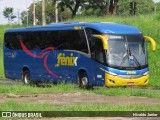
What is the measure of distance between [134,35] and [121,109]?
1143cm

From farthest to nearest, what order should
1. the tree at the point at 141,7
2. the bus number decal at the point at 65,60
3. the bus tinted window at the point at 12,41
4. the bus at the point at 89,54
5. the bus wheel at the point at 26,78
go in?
the tree at the point at 141,7 < the bus tinted window at the point at 12,41 < the bus wheel at the point at 26,78 < the bus number decal at the point at 65,60 < the bus at the point at 89,54

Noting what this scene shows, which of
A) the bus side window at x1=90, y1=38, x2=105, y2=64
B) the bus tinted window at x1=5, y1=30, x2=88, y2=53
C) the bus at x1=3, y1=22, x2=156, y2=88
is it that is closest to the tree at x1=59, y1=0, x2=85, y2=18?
the bus tinted window at x1=5, y1=30, x2=88, y2=53

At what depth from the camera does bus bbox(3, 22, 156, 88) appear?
23562 mm

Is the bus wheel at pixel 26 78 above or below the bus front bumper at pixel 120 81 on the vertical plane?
below

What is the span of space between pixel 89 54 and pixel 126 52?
1789 mm

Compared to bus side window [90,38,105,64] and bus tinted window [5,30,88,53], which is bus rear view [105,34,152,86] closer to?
bus side window [90,38,105,64]

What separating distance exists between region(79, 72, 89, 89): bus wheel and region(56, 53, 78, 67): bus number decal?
762 millimetres

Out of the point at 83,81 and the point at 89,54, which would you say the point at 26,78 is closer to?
the point at 83,81

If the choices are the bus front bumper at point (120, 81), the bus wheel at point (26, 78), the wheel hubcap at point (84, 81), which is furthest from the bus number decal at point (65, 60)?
the bus wheel at point (26, 78)

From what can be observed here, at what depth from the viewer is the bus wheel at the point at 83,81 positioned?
24.5 meters

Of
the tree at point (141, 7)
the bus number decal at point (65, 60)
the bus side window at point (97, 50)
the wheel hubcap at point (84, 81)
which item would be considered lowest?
the wheel hubcap at point (84, 81)

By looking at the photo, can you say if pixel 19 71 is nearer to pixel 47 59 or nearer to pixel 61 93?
pixel 47 59

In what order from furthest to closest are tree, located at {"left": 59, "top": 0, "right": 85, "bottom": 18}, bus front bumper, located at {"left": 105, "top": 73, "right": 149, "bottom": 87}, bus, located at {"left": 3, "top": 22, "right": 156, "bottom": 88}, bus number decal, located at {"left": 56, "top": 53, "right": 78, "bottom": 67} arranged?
tree, located at {"left": 59, "top": 0, "right": 85, "bottom": 18} < bus number decal, located at {"left": 56, "top": 53, "right": 78, "bottom": 67} < bus, located at {"left": 3, "top": 22, "right": 156, "bottom": 88} < bus front bumper, located at {"left": 105, "top": 73, "right": 149, "bottom": 87}

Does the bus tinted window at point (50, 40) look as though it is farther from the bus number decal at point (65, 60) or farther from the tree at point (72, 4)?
the tree at point (72, 4)
